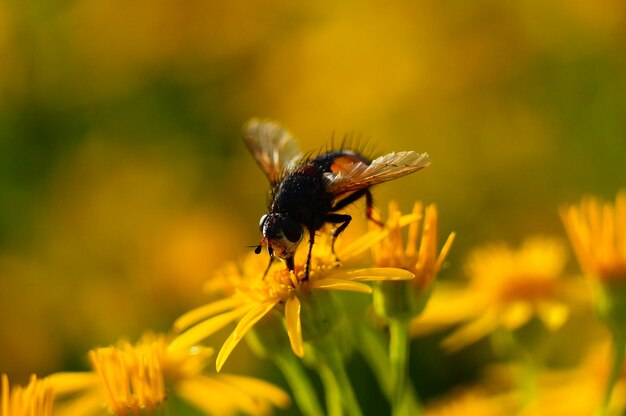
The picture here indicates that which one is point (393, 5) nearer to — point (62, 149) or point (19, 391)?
point (62, 149)

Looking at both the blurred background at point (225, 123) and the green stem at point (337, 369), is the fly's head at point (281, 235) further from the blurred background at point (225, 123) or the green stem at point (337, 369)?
the blurred background at point (225, 123)

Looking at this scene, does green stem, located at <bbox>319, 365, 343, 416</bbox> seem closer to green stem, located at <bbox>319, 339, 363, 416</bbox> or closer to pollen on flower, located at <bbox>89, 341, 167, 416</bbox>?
green stem, located at <bbox>319, 339, 363, 416</bbox>

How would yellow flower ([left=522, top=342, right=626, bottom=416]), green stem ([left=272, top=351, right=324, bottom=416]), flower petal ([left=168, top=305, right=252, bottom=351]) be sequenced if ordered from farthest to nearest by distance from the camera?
yellow flower ([left=522, top=342, right=626, bottom=416])
green stem ([left=272, top=351, right=324, bottom=416])
flower petal ([left=168, top=305, right=252, bottom=351])

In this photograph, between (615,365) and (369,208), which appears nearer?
(615,365)

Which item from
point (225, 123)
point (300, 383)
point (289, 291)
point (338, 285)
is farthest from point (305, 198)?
point (225, 123)

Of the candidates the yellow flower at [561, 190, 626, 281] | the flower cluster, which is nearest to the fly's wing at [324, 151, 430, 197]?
the flower cluster

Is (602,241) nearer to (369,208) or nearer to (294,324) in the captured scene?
(369,208)
